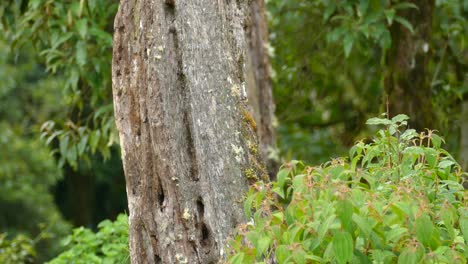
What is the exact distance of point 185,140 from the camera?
4477 millimetres

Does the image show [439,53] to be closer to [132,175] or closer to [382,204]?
[132,175]

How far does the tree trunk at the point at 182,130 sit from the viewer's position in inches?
174

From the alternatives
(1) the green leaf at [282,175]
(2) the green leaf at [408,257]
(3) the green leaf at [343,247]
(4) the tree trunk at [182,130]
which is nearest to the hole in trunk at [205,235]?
(4) the tree trunk at [182,130]

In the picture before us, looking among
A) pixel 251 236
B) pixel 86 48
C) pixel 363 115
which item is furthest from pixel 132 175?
pixel 363 115

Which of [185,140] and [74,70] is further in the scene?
[74,70]

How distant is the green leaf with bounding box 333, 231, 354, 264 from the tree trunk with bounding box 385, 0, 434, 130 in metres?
5.41

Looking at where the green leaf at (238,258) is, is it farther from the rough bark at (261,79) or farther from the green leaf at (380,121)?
the rough bark at (261,79)

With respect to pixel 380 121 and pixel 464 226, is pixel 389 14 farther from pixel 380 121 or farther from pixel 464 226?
pixel 464 226

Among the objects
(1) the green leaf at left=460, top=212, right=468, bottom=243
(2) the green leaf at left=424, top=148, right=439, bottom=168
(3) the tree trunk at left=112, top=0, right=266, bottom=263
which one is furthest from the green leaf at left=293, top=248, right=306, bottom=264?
(3) the tree trunk at left=112, top=0, right=266, bottom=263

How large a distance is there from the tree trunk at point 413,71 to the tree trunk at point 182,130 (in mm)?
4122

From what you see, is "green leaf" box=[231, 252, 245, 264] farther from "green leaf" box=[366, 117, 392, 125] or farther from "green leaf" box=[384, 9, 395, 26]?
"green leaf" box=[384, 9, 395, 26]

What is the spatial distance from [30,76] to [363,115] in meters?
13.3

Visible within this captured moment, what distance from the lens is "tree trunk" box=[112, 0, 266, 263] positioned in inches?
174

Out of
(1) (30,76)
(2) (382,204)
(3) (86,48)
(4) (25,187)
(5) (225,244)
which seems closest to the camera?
(2) (382,204)
